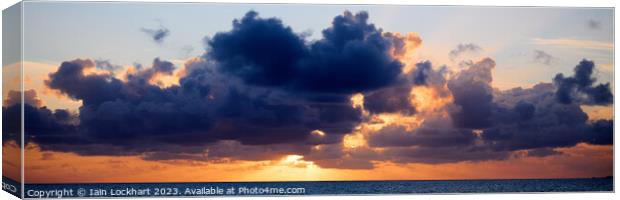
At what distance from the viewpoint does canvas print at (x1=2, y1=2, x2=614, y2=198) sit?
1337 inches

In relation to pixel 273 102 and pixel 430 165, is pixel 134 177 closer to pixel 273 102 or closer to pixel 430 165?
pixel 273 102

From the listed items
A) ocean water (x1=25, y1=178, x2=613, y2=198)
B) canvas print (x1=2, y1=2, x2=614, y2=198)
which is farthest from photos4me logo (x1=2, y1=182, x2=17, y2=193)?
ocean water (x1=25, y1=178, x2=613, y2=198)

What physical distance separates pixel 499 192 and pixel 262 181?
6.99 m

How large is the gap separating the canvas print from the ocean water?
6cm

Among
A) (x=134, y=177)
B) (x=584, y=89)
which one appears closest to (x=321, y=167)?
(x=134, y=177)

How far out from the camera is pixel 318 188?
3456 centimetres

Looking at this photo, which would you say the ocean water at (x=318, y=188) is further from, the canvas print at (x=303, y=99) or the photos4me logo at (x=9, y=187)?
the photos4me logo at (x=9, y=187)

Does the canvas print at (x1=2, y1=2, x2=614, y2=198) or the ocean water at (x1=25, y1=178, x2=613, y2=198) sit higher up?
the canvas print at (x1=2, y1=2, x2=614, y2=198)

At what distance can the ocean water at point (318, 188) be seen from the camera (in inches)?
1330

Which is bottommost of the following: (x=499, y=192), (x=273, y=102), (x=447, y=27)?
(x=499, y=192)

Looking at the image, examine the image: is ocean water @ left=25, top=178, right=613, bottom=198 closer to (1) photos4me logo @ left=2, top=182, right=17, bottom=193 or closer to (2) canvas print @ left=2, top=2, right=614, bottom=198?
(2) canvas print @ left=2, top=2, right=614, bottom=198

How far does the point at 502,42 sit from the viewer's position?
35469 mm

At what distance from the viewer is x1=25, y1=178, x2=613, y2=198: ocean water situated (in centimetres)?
3378

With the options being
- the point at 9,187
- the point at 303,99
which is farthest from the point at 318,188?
the point at 9,187
